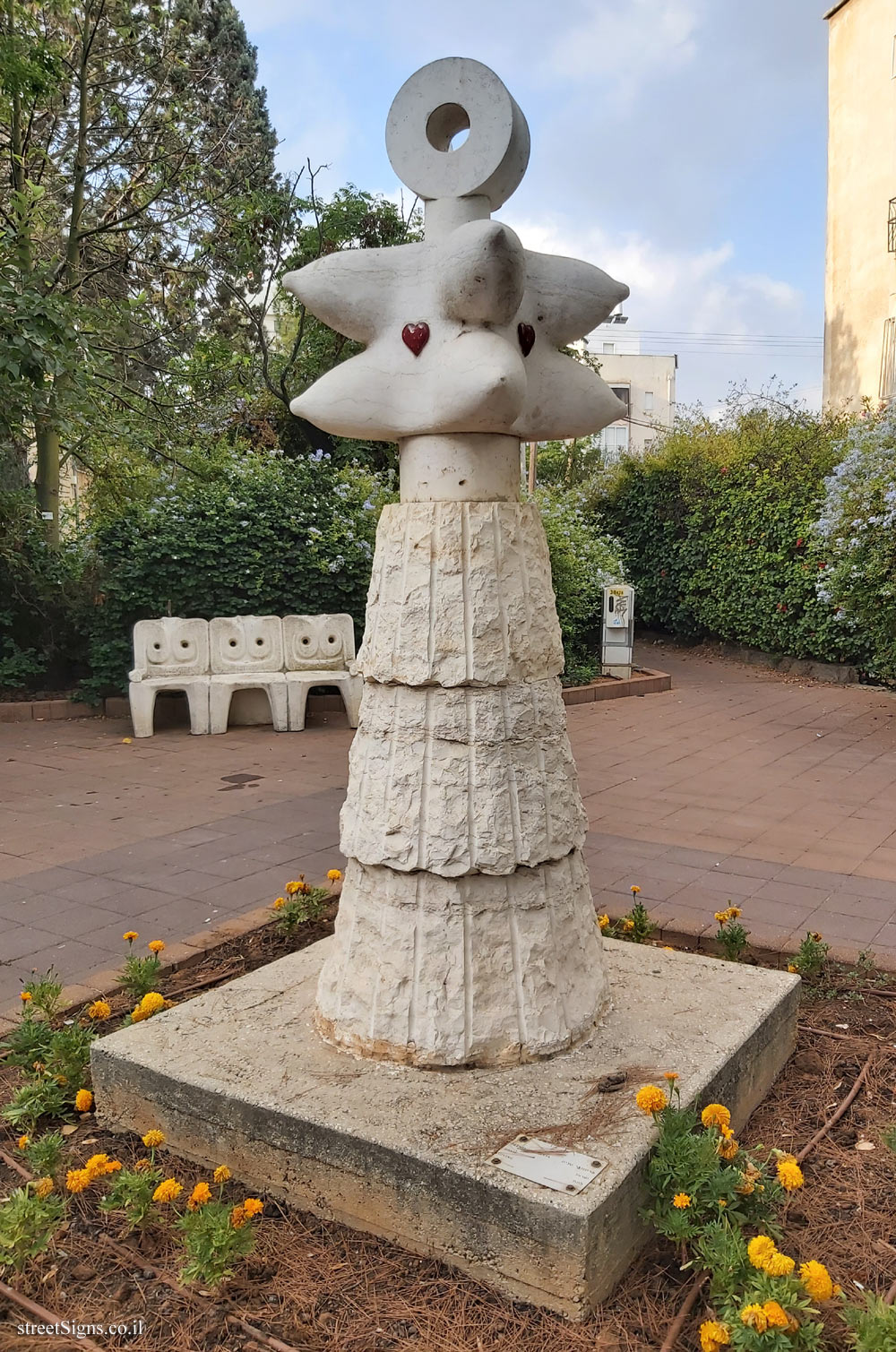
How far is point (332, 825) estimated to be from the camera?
556 centimetres

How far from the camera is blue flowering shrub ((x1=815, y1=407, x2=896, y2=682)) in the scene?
8984mm

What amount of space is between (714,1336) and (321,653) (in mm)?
7300

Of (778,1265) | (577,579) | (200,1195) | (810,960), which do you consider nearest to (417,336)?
(200,1195)

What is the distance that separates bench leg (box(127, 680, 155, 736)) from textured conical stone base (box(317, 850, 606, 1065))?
20.1ft

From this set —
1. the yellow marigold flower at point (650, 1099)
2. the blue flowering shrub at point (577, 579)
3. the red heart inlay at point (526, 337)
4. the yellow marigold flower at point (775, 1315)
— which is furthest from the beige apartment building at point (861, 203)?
the yellow marigold flower at point (775, 1315)

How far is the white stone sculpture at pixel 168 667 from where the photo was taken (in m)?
8.20

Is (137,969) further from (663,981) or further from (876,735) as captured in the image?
(876,735)

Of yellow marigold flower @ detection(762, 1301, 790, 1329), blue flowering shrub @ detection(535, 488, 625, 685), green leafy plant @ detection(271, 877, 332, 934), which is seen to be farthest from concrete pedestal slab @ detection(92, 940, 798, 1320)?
blue flowering shrub @ detection(535, 488, 625, 685)

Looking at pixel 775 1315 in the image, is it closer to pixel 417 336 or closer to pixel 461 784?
pixel 461 784

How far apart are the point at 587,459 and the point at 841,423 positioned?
32.1 ft

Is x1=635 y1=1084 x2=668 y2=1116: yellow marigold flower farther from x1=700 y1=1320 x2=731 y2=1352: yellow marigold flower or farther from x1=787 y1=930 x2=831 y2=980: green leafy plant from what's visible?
x1=787 y1=930 x2=831 y2=980: green leafy plant

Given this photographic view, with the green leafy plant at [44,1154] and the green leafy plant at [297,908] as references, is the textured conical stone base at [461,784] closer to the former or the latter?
the green leafy plant at [44,1154]

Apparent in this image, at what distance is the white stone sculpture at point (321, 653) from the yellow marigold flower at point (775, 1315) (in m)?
6.96

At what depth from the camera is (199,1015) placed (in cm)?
275
